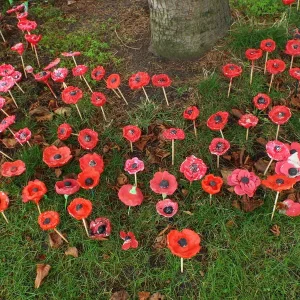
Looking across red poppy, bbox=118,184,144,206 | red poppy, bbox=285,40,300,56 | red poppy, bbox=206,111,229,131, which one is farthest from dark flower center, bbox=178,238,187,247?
red poppy, bbox=285,40,300,56

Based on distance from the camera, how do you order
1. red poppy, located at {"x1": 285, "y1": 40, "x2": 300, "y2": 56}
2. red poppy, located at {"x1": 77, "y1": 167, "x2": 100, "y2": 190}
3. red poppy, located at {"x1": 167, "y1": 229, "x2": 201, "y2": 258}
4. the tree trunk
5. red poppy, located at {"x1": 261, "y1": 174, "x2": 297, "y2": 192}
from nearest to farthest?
red poppy, located at {"x1": 167, "y1": 229, "x2": 201, "y2": 258} → red poppy, located at {"x1": 261, "y1": 174, "x2": 297, "y2": 192} → red poppy, located at {"x1": 77, "y1": 167, "x2": 100, "y2": 190} → red poppy, located at {"x1": 285, "y1": 40, "x2": 300, "y2": 56} → the tree trunk

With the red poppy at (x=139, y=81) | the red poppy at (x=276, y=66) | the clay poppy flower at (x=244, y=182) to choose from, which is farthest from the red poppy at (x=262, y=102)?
the red poppy at (x=139, y=81)

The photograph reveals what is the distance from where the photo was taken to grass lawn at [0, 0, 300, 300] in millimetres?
2455

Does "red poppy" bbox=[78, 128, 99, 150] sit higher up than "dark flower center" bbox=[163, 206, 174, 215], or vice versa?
"red poppy" bbox=[78, 128, 99, 150]

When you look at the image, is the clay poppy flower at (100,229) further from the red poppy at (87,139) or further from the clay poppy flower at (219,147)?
the clay poppy flower at (219,147)

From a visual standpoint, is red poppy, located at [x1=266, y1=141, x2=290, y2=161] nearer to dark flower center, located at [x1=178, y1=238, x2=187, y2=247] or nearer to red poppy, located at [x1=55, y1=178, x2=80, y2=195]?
dark flower center, located at [x1=178, y1=238, x2=187, y2=247]

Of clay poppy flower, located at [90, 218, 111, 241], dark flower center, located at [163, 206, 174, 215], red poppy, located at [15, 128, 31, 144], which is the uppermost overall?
red poppy, located at [15, 128, 31, 144]

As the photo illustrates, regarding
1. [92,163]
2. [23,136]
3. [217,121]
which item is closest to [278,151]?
[217,121]

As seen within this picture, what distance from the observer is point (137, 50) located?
3.85 metres

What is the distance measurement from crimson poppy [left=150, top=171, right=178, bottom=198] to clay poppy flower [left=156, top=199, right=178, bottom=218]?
60 mm

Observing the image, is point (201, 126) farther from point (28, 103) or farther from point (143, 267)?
point (28, 103)

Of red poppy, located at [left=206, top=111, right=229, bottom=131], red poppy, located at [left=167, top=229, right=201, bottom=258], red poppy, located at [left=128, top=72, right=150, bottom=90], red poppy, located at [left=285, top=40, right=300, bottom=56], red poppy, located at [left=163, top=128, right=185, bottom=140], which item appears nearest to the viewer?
red poppy, located at [left=167, top=229, right=201, bottom=258]

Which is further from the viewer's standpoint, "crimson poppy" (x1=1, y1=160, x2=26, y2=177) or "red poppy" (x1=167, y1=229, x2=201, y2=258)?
"crimson poppy" (x1=1, y1=160, x2=26, y2=177)

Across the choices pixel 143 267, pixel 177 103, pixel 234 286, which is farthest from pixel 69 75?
pixel 234 286
